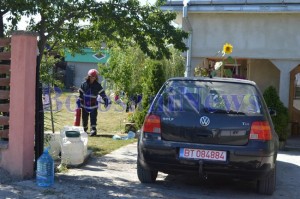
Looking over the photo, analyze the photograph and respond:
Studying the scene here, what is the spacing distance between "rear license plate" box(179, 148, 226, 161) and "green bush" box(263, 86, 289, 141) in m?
5.22

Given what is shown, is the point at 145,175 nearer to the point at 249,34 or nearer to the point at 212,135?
the point at 212,135

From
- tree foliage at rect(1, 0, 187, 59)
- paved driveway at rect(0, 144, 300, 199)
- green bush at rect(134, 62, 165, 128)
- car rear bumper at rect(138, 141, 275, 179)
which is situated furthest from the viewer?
green bush at rect(134, 62, 165, 128)

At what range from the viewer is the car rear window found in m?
5.96

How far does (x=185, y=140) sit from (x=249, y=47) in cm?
601

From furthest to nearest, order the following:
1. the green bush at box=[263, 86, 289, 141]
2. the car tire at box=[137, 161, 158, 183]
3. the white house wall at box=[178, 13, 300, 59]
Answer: the white house wall at box=[178, 13, 300, 59], the green bush at box=[263, 86, 289, 141], the car tire at box=[137, 161, 158, 183]

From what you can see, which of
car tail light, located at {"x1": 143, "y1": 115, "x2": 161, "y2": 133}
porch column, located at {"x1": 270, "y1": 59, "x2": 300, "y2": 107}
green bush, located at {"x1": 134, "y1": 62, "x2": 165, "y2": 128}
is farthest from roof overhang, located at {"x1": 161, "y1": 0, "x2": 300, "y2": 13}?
car tail light, located at {"x1": 143, "y1": 115, "x2": 161, "y2": 133}

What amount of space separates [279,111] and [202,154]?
5468mm

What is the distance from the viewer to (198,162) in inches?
227

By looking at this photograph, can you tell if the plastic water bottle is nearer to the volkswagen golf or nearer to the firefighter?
the volkswagen golf

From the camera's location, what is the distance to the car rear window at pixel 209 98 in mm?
5961

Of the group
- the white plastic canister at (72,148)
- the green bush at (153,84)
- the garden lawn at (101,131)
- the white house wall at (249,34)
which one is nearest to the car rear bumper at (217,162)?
the white plastic canister at (72,148)

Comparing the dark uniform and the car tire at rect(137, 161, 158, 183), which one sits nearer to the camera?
the car tire at rect(137, 161, 158, 183)

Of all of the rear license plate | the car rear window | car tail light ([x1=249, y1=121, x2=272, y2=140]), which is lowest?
the rear license plate

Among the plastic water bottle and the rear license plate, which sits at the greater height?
the rear license plate
